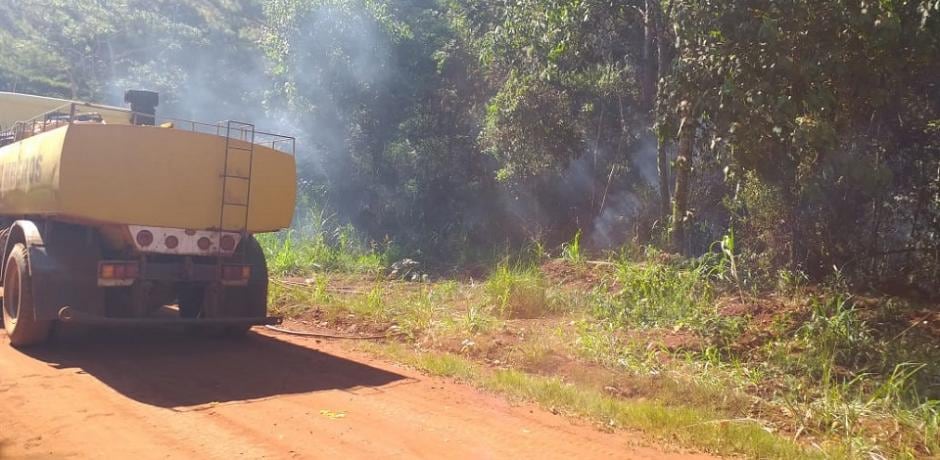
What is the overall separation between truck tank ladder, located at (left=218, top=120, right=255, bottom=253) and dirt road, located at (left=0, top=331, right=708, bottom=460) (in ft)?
4.22

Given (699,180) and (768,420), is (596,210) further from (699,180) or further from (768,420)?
(768,420)

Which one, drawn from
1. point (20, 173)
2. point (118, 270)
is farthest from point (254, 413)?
point (20, 173)

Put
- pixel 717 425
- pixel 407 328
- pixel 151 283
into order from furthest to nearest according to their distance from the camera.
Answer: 1. pixel 407 328
2. pixel 151 283
3. pixel 717 425

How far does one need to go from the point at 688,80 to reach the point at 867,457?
4.06m

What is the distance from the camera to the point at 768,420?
5816 mm

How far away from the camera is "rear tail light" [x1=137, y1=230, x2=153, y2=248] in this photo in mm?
7273

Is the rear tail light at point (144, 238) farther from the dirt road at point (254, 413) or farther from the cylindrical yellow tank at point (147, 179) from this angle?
the dirt road at point (254, 413)

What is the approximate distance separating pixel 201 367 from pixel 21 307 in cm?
179

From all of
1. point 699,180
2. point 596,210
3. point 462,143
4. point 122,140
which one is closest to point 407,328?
point 122,140

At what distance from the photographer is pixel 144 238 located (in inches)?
288

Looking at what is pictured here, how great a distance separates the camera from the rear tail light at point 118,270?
7.17 m

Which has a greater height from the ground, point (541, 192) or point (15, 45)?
point (15, 45)

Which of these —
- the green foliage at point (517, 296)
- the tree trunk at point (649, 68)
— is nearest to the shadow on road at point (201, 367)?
the green foliage at point (517, 296)

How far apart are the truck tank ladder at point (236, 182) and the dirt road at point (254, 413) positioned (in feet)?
4.22
